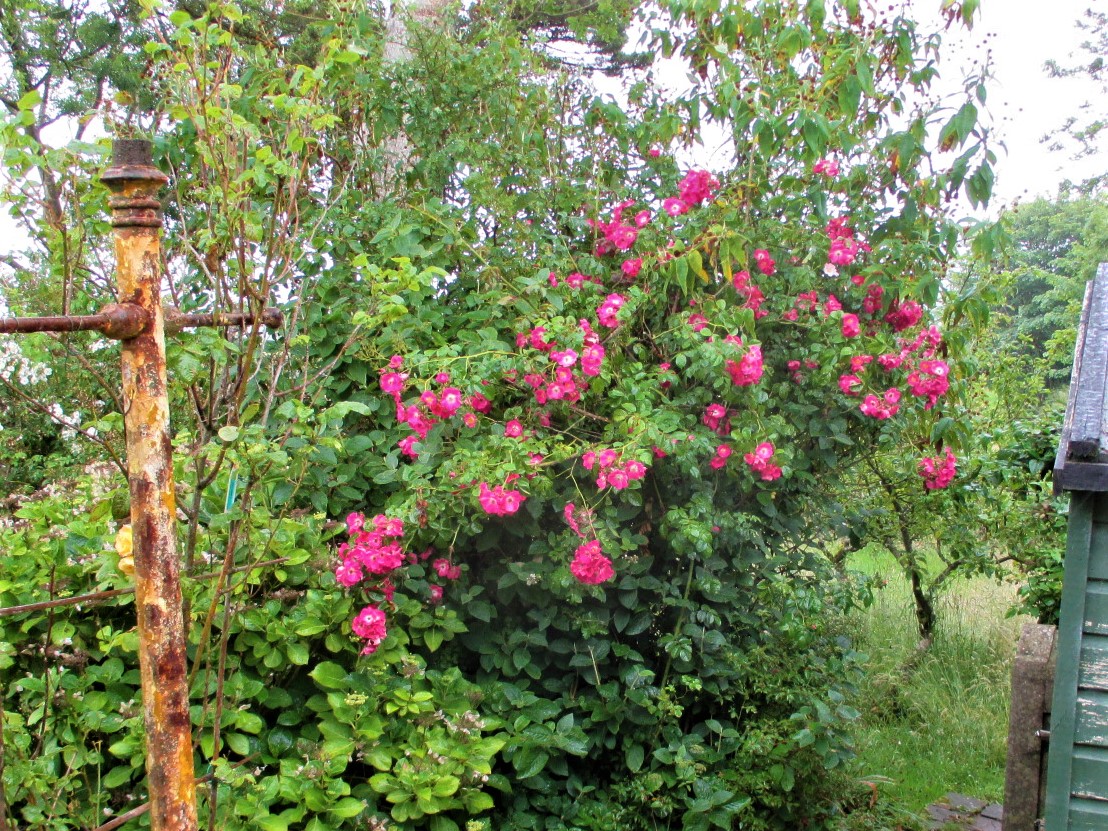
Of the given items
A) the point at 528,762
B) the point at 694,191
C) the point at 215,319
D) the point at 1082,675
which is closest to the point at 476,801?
the point at 528,762

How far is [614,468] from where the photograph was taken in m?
2.47

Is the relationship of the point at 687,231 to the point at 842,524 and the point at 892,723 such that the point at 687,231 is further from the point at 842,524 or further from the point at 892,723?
the point at 892,723

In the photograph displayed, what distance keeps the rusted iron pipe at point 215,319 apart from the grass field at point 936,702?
263cm

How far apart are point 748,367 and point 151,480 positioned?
1.78 metres

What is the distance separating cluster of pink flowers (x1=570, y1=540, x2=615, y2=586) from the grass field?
56.5 inches

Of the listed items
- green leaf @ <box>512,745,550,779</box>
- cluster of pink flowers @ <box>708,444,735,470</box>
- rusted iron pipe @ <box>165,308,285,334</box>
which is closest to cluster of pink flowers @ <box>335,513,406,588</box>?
green leaf @ <box>512,745,550,779</box>

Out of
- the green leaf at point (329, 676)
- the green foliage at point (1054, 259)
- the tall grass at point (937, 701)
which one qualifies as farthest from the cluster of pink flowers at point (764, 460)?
the green foliage at point (1054, 259)

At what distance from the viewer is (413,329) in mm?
2891

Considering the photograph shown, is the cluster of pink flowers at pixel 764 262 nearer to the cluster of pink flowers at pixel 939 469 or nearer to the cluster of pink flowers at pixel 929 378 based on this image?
the cluster of pink flowers at pixel 929 378

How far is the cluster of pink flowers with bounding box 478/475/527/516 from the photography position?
7.93 feet

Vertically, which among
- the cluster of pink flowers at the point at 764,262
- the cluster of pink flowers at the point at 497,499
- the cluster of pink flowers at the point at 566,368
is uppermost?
the cluster of pink flowers at the point at 764,262

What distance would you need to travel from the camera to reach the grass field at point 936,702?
3.93 metres

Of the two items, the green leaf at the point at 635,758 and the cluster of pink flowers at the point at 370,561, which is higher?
the cluster of pink flowers at the point at 370,561

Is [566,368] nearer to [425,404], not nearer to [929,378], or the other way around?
[425,404]
